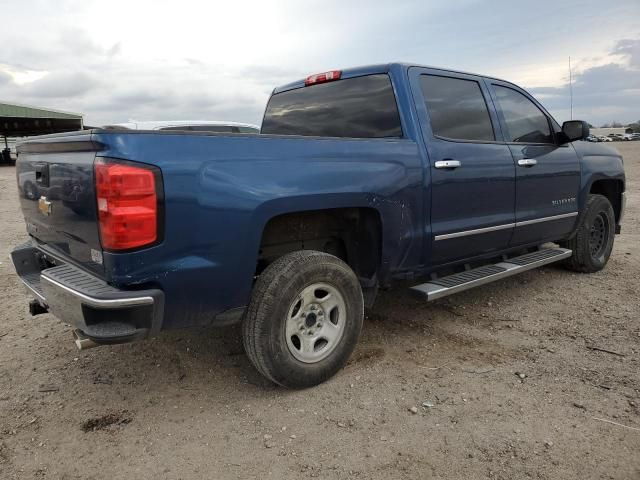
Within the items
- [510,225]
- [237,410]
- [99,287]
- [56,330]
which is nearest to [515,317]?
[510,225]

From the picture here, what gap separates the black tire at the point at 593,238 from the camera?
5371 mm

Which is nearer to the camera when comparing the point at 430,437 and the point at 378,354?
the point at 430,437

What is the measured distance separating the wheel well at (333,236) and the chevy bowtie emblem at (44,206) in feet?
4.02

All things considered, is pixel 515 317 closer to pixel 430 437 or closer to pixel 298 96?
pixel 430 437

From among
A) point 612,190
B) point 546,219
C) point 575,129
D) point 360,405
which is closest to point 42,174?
point 360,405

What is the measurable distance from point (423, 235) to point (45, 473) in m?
2.56

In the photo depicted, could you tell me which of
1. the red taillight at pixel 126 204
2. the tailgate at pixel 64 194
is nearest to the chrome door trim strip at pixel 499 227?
the red taillight at pixel 126 204

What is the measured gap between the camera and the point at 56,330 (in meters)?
4.11

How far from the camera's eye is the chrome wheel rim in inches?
118

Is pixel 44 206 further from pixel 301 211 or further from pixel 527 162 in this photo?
pixel 527 162

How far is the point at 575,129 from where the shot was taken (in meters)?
4.69

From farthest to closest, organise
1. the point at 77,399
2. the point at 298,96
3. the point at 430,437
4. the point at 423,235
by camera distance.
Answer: the point at 298,96 < the point at 423,235 < the point at 77,399 < the point at 430,437

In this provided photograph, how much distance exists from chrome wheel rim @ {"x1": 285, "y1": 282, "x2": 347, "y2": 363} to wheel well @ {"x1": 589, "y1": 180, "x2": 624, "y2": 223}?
3932 millimetres

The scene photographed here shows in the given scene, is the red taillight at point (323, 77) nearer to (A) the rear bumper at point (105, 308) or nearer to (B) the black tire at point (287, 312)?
(B) the black tire at point (287, 312)
